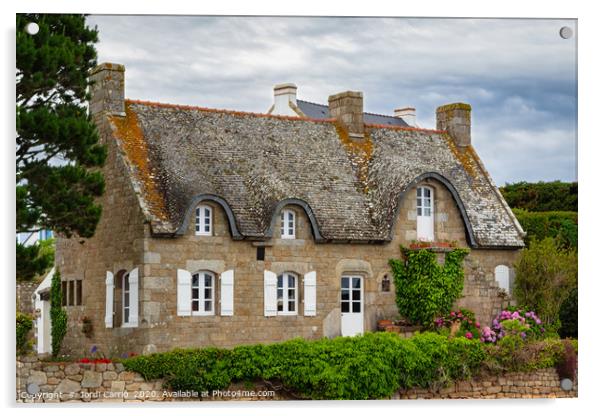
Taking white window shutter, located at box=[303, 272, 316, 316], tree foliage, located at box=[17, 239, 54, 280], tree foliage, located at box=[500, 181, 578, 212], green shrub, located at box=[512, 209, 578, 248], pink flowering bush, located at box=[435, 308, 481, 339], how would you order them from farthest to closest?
green shrub, located at box=[512, 209, 578, 248]
tree foliage, located at box=[500, 181, 578, 212]
pink flowering bush, located at box=[435, 308, 481, 339]
white window shutter, located at box=[303, 272, 316, 316]
tree foliage, located at box=[17, 239, 54, 280]

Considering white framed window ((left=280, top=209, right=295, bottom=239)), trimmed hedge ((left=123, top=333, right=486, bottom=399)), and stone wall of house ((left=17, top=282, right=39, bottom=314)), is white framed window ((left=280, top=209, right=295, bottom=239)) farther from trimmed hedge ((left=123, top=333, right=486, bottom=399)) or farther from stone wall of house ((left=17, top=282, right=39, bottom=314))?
stone wall of house ((left=17, top=282, right=39, bottom=314))

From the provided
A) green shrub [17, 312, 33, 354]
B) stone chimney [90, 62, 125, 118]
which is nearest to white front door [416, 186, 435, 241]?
stone chimney [90, 62, 125, 118]

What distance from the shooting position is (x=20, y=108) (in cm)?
2294

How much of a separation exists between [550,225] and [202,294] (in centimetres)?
1052

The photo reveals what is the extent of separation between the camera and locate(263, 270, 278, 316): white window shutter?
28719 mm

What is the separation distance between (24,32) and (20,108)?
1.44 meters

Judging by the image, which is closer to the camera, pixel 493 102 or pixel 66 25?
pixel 66 25

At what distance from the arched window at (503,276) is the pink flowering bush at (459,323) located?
166 centimetres

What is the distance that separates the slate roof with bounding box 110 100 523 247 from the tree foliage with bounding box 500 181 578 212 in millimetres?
1337

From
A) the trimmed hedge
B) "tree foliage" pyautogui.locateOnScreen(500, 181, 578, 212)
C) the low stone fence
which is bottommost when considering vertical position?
the low stone fence

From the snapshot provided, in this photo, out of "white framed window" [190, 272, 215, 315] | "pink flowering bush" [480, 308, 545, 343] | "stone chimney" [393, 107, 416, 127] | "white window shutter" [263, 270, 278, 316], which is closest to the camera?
"white framed window" [190, 272, 215, 315]

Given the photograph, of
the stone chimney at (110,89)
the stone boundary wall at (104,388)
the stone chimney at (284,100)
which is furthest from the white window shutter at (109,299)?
the stone chimney at (284,100)
